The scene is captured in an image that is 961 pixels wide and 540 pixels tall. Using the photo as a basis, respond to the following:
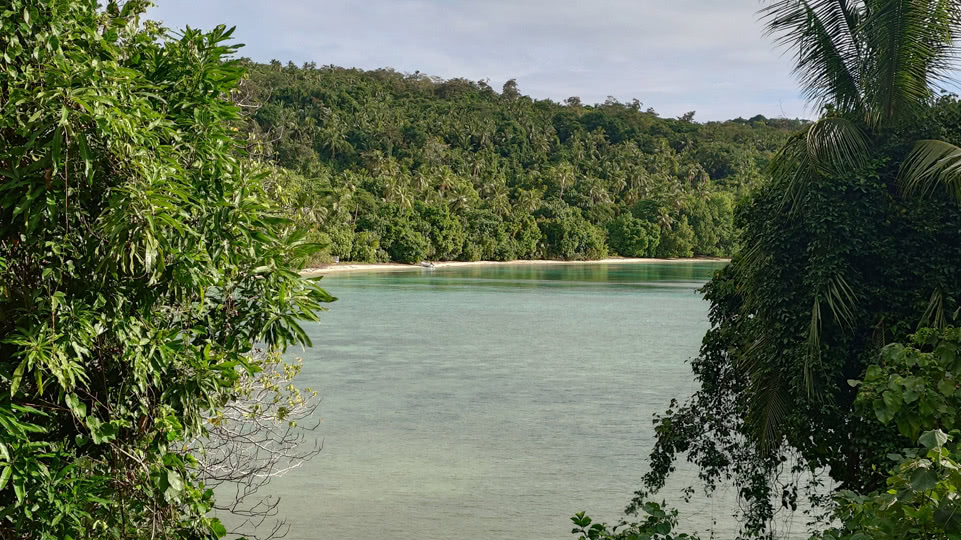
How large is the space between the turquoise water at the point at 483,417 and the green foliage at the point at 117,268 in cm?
613

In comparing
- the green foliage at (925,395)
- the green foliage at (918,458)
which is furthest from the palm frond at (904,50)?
the green foliage at (925,395)

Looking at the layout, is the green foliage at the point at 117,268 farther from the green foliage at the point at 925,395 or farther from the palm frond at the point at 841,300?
the palm frond at the point at 841,300

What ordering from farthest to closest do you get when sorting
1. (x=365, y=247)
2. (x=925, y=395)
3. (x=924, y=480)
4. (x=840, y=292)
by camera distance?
(x=365, y=247), (x=840, y=292), (x=925, y=395), (x=924, y=480)

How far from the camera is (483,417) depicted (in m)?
18.5

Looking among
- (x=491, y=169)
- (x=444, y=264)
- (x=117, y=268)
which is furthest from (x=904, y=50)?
(x=491, y=169)

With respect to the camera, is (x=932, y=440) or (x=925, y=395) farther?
(x=925, y=395)

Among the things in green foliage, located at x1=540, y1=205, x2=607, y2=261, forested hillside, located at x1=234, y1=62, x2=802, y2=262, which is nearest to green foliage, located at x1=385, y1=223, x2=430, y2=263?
forested hillside, located at x1=234, y1=62, x2=802, y2=262

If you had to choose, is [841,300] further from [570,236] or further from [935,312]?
[570,236]

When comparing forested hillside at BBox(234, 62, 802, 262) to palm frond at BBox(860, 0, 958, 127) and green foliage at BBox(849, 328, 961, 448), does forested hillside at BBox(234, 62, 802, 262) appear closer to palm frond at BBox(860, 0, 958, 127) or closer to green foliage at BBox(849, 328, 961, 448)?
palm frond at BBox(860, 0, 958, 127)

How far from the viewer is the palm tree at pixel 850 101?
782cm

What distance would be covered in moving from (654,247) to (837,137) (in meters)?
92.9

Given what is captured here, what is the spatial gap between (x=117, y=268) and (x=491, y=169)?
100.0 metres

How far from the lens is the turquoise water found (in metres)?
12.0

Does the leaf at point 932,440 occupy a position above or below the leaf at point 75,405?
above
